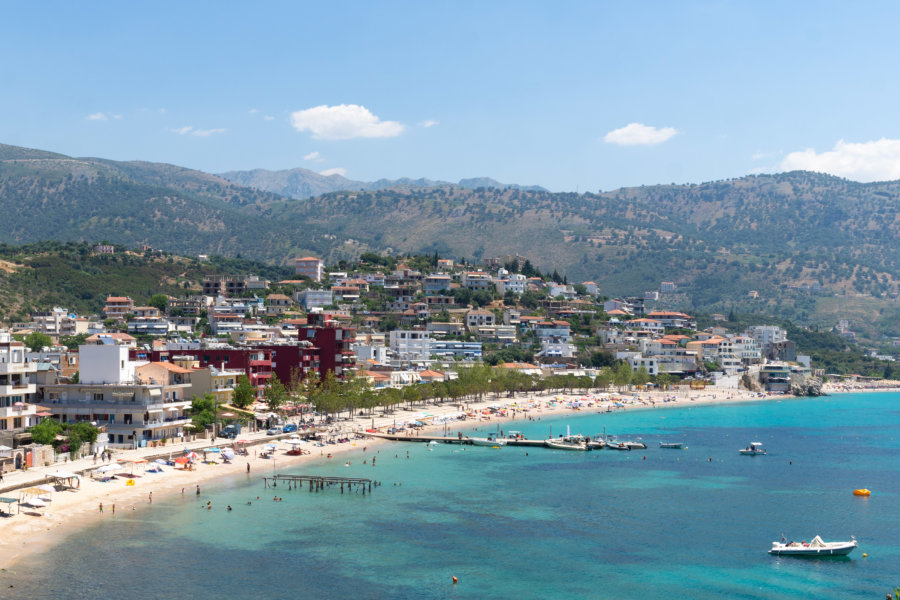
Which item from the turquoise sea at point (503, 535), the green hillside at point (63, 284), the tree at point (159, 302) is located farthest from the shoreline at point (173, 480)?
→ the green hillside at point (63, 284)

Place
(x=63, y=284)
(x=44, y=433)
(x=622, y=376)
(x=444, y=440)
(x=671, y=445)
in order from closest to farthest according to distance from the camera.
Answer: (x=44, y=433) → (x=444, y=440) → (x=671, y=445) → (x=622, y=376) → (x=63, y=284)

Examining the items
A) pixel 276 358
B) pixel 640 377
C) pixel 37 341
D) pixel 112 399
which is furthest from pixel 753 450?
pixel 37 341

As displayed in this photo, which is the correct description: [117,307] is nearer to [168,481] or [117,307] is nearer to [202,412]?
[202,412]

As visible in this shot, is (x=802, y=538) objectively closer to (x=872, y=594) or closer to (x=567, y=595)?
(x=872, y=594)

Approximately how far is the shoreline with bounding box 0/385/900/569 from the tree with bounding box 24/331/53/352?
148ft

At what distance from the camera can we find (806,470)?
82812 millimetres

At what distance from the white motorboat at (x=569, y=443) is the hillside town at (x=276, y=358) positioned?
21.9 meters

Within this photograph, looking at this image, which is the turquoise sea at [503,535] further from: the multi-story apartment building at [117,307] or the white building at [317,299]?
the white building at [317,299]

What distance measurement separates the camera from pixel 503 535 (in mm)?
53562

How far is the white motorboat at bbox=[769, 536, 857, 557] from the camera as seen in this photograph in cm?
5125

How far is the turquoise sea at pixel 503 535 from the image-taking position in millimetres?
43781

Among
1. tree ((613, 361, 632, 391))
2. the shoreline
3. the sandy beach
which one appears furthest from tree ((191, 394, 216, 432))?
tree ((613, 361, 632, 391))

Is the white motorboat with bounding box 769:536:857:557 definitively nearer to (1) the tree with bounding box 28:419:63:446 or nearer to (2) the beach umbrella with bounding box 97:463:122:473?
(2) the beach umbrella with bounding box 97:463:122:473

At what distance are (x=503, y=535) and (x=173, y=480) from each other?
927 inches
